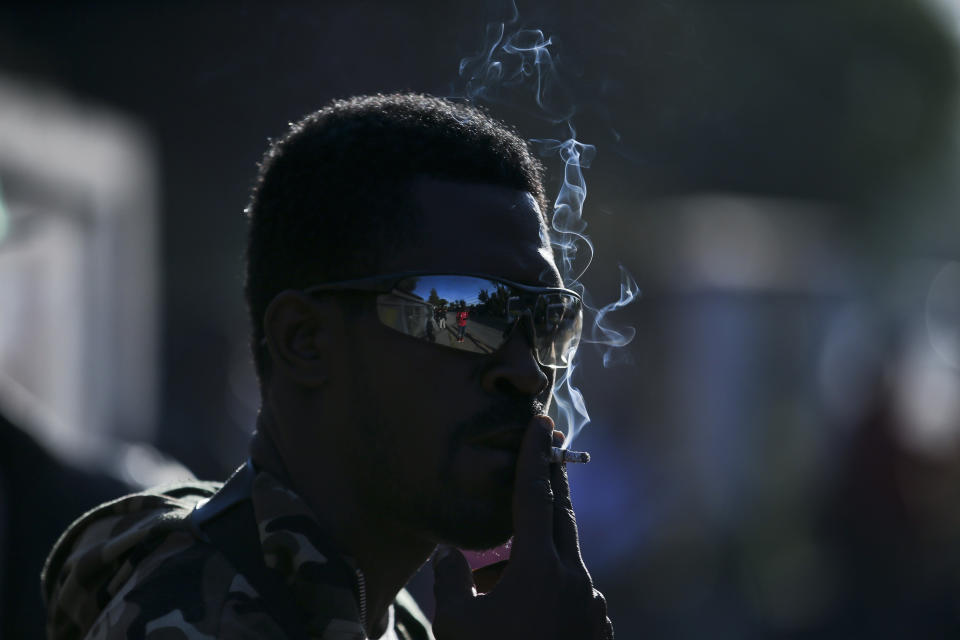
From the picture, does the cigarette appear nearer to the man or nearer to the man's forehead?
the man

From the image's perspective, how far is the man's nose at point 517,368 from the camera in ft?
8.15

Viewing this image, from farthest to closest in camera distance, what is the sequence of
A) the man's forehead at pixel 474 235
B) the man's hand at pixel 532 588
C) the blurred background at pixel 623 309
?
1. the blurred background at pixel 623 309
2. the man's forehead at pixel 474 235
3. the man's hand at pixel 532 588

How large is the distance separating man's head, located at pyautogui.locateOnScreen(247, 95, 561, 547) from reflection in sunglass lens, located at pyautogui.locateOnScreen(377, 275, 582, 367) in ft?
0.05

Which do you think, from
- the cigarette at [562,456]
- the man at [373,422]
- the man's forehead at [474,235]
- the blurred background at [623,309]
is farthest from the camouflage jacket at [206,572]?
the blurred background at [623,309]

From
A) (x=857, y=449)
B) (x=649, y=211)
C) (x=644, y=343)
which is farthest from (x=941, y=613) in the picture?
(x=649, y=211)

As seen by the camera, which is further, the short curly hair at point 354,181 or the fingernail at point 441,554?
the short curly hair at point 354,181

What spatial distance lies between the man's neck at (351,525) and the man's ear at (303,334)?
0.18 metres

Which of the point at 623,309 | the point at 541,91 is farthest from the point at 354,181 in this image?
the point at 623,309

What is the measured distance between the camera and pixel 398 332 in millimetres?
2480

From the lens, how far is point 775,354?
1497cm

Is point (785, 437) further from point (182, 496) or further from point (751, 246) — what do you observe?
point (182, 496)

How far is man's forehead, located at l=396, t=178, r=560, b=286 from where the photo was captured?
252cm

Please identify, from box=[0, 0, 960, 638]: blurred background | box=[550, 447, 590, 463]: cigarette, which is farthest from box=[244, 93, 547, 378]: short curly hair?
box=[0, 0, 960, 638]: blurred background

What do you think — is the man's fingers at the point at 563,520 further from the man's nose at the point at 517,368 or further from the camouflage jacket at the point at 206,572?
the camouflage jacket at the point at 206,572
